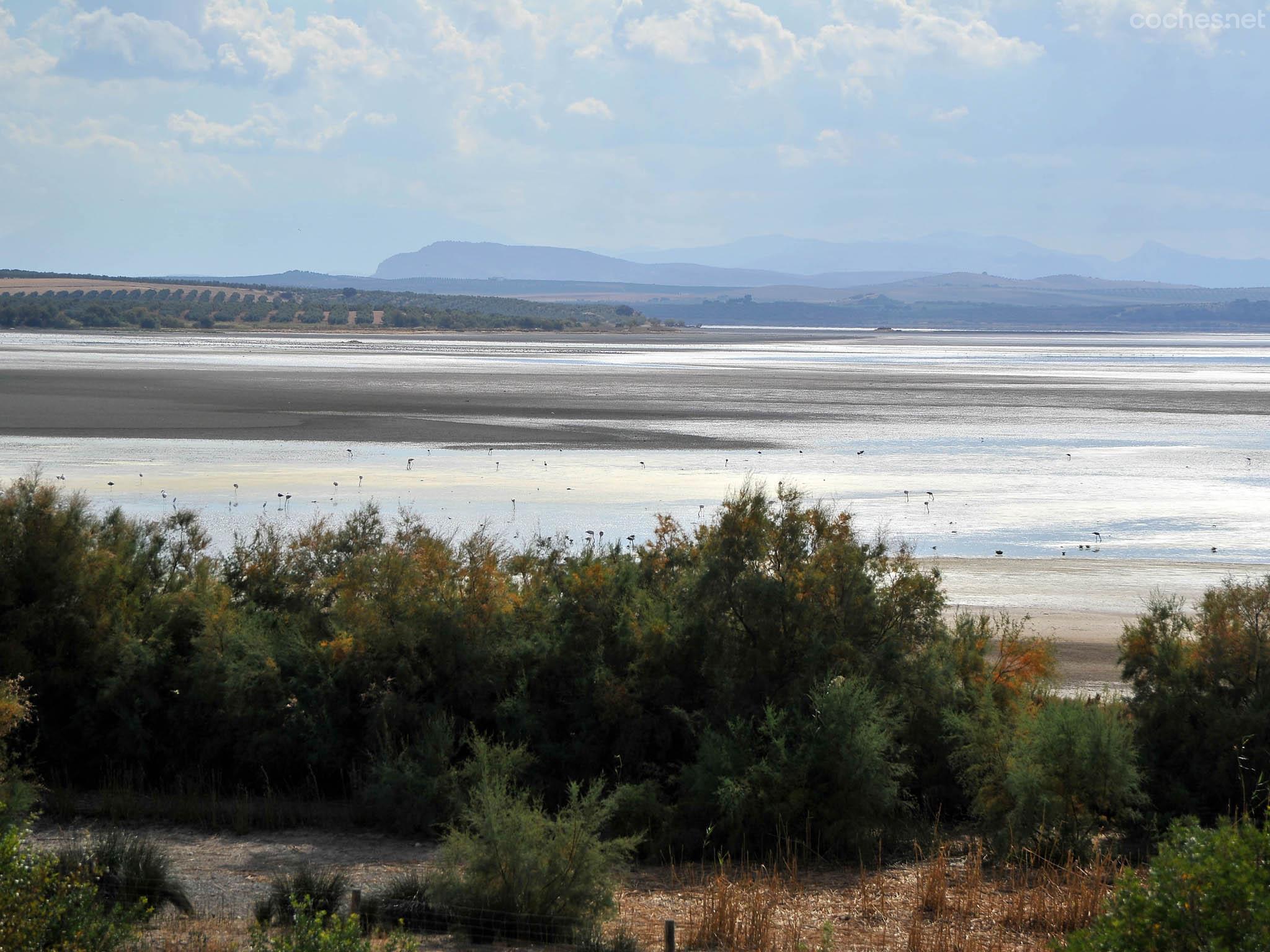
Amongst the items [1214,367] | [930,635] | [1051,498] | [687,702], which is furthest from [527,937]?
[1214,367]

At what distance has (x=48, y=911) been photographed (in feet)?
27.3

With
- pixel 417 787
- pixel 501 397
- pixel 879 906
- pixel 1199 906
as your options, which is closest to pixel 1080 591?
pixel 879 906

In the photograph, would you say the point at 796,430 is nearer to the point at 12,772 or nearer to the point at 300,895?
the point at 12,772

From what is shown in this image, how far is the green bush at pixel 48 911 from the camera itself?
8.02m

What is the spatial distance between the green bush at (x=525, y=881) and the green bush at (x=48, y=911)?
7.77ft

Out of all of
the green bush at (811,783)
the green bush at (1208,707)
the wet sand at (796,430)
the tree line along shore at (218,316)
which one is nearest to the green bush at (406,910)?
the green bush at (811,783)

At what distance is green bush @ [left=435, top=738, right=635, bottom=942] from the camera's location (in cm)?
1012

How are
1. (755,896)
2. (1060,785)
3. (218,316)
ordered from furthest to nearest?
(218,316), (1060,785), (755,896)

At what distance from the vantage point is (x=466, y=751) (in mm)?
14500

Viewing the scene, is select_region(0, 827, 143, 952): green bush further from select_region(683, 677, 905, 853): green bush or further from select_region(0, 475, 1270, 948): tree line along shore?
select_region(683, 677, 905, 853): green bush

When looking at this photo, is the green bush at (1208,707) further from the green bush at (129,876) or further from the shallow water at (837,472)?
the shallow water at (837,472)

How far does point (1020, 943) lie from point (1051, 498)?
23564 millimetres

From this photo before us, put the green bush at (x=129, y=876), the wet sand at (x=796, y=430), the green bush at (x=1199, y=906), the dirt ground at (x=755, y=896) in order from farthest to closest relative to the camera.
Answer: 1. the wet sand at (x=796, y=430)
2. the green bush at (x=129, y=876)
3. the dirt ground at (x=755, y=896)
4. the green bush at (x=1199, y=906)

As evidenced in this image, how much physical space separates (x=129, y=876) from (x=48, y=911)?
262 cm
